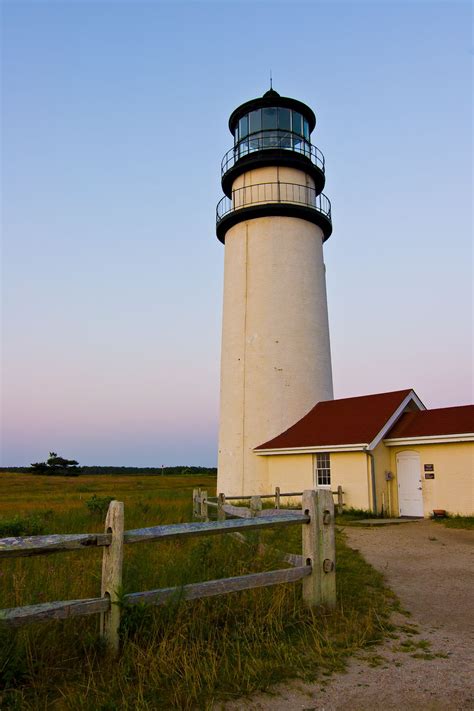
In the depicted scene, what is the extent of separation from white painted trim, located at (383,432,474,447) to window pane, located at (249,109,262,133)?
14619 millimetres

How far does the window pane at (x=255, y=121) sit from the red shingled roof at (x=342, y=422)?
485 inches

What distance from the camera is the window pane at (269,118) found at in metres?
23.3

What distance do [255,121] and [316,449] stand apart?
14.6m

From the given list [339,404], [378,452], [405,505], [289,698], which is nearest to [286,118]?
[339,404]

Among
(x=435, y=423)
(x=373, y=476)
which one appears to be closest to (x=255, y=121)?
(x=435, y=423)

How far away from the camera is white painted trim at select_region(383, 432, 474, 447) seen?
16.1 meters

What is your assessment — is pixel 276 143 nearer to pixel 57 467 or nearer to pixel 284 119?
pixel 284 119

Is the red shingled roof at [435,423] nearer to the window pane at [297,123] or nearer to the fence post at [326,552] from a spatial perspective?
the fence post at [326,552]

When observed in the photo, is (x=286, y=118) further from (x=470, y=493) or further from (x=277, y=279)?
(x=470, y=493)

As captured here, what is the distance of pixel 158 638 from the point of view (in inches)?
176

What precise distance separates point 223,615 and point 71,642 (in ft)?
4.92

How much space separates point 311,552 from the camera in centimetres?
564

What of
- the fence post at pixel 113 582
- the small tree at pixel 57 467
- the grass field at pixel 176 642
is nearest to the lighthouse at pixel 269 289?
the grass field at pixel 176 642

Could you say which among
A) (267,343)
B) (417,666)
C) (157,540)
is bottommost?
(417,666)
